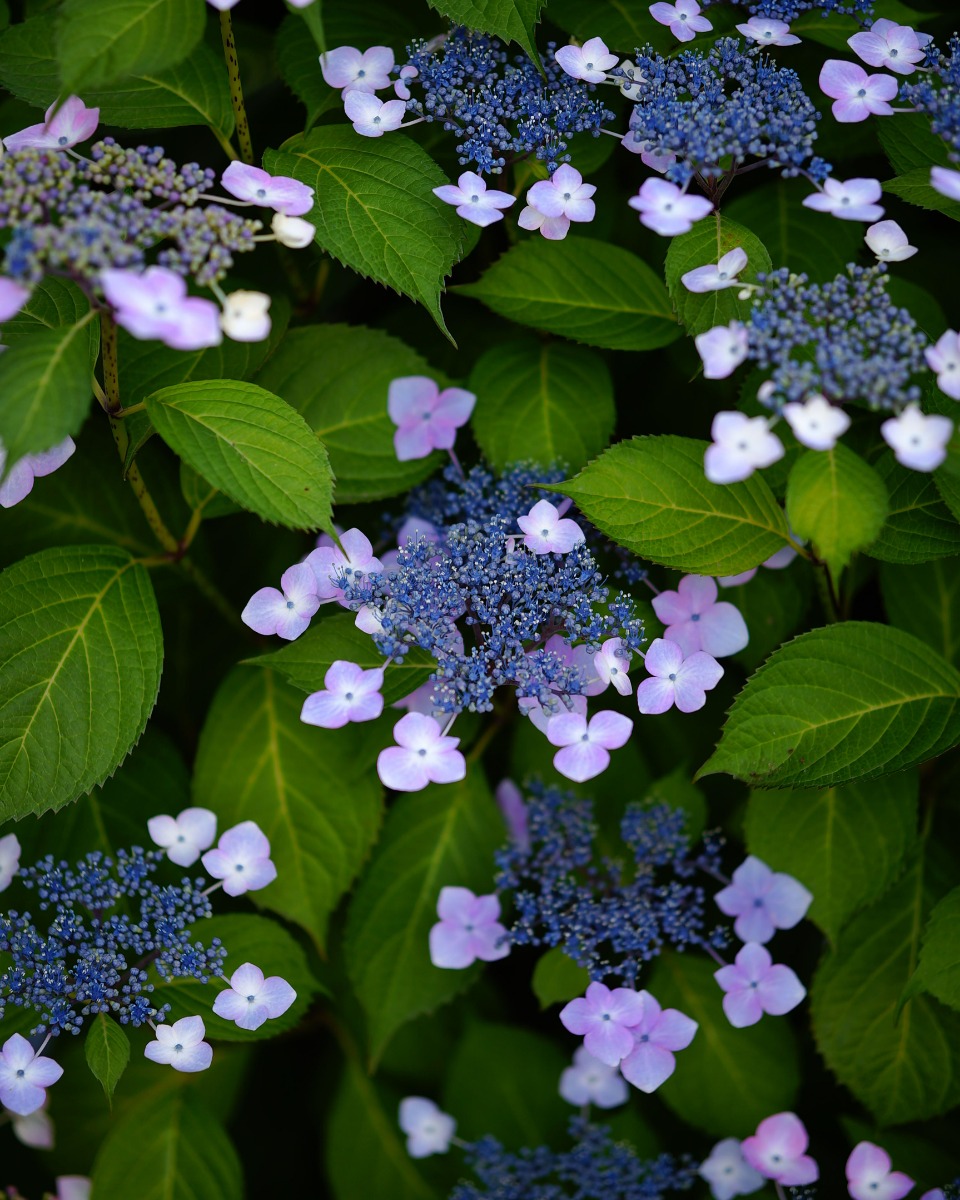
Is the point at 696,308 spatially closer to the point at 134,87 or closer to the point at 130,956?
the point at 134,87

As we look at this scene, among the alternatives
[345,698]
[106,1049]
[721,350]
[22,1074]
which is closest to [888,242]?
[721,350]

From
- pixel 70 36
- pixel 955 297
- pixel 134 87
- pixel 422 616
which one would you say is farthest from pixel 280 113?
pixel 955 297

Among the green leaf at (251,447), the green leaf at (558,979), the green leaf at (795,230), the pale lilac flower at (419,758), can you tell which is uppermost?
the green leaf at (795,230)

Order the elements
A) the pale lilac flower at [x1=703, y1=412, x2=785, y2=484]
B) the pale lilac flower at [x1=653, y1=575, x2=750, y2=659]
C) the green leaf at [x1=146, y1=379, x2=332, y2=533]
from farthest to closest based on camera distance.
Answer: the pale lilac flower at [x1=653, y1=575, x2=750, y2=659]
the green leaf at [x1=146, y1=379, x2=332, y2=533]
the pale lilac flower at [x1=703, y1=412, x2=785, y2=484]

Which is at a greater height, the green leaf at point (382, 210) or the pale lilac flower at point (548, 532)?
the green leaf at point (382, 210)

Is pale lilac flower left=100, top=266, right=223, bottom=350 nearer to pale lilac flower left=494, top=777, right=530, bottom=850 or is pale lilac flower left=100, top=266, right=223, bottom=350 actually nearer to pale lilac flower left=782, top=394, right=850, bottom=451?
pale lilac flower left=782, top=394, right=850, bottom=451

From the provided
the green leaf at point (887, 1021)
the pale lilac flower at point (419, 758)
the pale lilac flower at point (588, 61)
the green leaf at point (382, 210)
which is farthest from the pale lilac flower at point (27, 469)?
the green leaf at point (887, 1021)

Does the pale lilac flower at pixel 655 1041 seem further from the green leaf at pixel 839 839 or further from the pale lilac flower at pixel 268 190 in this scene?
the pale lilac flower at pixel 268 190

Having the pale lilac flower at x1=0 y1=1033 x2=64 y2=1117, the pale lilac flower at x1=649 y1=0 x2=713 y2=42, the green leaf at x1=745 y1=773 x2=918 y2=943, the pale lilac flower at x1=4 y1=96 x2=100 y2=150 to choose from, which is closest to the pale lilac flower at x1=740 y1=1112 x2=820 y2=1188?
the green leaf at x1=745 y1=773 x2=918 y2=943
